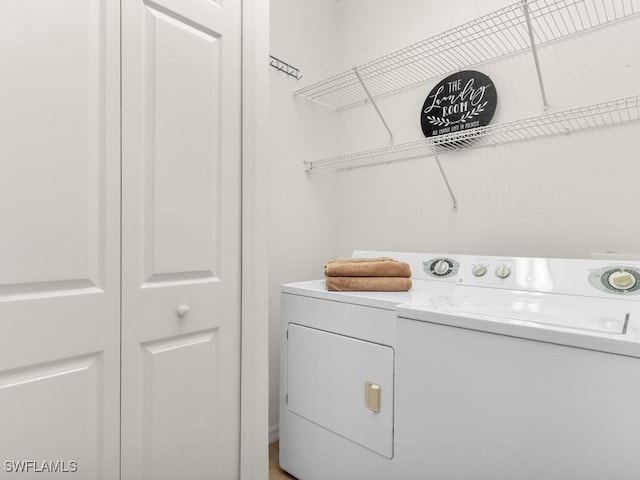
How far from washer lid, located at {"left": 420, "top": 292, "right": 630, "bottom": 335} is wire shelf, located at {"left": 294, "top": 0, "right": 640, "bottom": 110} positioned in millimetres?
1027

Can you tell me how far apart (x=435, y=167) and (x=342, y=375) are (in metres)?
1.23

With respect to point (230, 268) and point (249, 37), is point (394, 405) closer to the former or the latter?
point (230, 268)

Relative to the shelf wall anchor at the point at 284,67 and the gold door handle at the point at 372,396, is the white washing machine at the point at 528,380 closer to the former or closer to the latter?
the gold door handle at the point at 372,396

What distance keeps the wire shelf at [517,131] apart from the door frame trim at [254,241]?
826 millimetres

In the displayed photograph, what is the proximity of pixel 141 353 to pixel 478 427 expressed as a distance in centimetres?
100

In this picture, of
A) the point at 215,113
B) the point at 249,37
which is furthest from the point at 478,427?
the point at 249,37

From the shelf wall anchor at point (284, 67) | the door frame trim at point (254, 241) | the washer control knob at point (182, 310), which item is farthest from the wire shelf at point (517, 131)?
the washer control knob at point (182, 310)

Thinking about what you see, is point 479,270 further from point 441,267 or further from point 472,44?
point 472,44

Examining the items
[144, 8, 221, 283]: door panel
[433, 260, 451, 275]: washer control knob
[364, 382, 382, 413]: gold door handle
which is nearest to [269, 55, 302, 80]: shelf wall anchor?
[144, 8, 221, 283]: door panel

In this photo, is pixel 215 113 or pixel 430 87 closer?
pixel 215 113

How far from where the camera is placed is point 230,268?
127 cm

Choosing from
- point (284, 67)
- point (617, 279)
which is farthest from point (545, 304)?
point (284, 67)

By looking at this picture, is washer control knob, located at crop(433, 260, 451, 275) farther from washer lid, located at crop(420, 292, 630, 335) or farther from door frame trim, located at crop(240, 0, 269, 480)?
door frame trim, located at crop(240, 0, 269, 480)

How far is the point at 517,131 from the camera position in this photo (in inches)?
66.8
